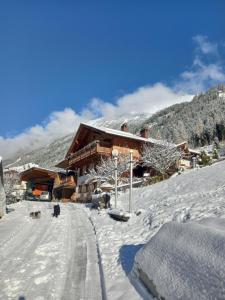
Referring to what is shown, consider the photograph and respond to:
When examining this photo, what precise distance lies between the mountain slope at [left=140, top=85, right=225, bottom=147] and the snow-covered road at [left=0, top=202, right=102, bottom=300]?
6141 centimetres

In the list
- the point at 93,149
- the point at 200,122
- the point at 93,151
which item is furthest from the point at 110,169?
the point at 200,122

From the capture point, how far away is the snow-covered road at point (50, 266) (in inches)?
301

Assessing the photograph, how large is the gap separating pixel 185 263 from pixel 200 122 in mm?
105971

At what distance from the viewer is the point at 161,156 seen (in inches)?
1608

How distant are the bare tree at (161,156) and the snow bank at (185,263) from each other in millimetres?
31157

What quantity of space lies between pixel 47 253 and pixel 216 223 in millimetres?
6056

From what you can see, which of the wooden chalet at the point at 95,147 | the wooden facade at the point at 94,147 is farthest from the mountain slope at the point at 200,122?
the wooden facade at the point at 94,147

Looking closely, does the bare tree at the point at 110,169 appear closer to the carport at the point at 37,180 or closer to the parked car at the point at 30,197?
the parked car at the point at 30,197

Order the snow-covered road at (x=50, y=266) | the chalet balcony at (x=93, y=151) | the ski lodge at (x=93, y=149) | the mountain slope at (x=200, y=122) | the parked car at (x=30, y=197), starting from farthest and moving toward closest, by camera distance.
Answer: the mountain slope at (x=200, y=122)
the parked car at (x=30, y=197)
the ski lodge at (x=93, y=149)
the chalet balcony at (x=93, y=151)
the snow-covered road at (x=50, y=266)

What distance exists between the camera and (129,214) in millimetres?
16734

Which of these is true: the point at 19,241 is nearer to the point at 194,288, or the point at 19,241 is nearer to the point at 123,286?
the point at 123,286

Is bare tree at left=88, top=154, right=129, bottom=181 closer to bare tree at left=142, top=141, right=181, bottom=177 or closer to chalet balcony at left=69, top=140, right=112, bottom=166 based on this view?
chalet balcony at left=69, top=140, right=112, bottom=166

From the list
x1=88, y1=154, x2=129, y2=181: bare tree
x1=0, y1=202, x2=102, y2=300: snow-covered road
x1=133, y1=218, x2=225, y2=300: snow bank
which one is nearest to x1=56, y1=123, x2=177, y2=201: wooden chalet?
x1=88, y1=154, x2=129, y2=181: bare tree

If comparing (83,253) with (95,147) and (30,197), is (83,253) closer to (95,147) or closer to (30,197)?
(95,147)
